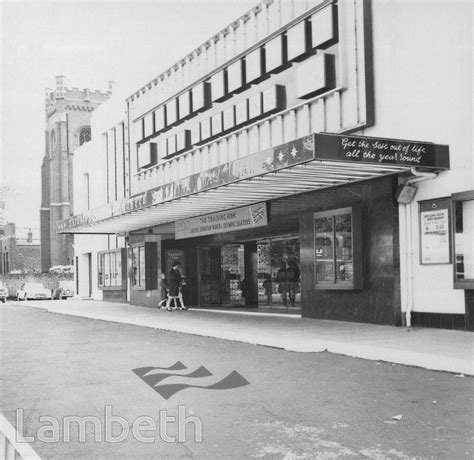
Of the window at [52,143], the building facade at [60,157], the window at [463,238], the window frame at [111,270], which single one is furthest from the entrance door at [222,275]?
the window at [52,143]

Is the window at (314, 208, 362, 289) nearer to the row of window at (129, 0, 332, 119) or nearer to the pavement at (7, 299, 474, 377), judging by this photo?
the pavement at (7, 299, 474, 377)

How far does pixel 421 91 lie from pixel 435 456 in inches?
401

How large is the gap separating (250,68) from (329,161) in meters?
7.24

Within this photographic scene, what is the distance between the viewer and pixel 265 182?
15.6 m

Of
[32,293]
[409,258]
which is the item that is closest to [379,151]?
[409,258]

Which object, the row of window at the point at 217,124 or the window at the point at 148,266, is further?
the window at the point at 148,266

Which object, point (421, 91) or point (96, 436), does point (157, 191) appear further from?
point (96, 436)

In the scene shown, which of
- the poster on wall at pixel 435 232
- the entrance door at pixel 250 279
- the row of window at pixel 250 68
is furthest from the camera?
the entrance door at pixel 250 279

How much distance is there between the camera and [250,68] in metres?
18.9

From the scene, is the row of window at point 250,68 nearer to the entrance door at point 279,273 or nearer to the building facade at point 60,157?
the entrance door at point 279,273

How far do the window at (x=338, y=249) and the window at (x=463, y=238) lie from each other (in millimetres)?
2687

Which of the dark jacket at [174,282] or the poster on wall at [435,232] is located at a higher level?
the poster on wall at [435,232]

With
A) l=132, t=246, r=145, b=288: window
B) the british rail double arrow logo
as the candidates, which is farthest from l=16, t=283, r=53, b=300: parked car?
the british rail double arrow logo

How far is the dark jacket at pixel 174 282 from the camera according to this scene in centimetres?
2241
